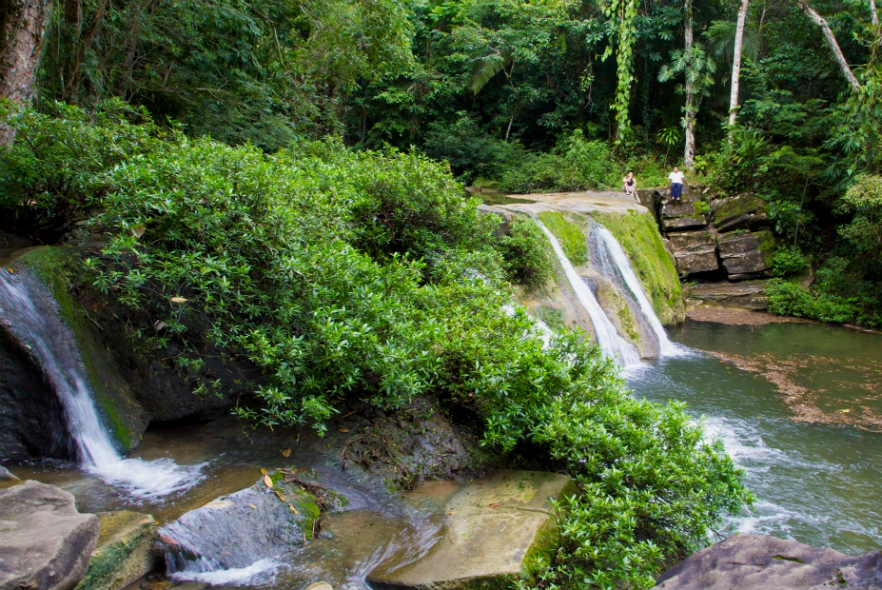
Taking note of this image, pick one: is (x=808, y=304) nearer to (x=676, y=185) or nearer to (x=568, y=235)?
(x=676, y=185)

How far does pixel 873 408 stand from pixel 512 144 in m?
16.7

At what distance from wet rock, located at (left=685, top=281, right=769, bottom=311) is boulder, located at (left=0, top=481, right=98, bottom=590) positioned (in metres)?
14.0

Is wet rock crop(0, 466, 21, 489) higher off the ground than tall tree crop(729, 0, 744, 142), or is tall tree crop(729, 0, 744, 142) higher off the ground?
tall tree crop(729, 0, 744, 142)

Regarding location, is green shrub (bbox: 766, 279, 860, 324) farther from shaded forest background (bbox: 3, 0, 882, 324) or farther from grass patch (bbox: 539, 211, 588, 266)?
grass patch (bbox: 539, 211, 588, 266)

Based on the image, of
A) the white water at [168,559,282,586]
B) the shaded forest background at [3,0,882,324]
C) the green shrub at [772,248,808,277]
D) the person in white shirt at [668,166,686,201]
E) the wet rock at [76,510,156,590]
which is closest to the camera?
the wet rock at [76,510,156,590]

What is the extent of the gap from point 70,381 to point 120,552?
5.68 ft

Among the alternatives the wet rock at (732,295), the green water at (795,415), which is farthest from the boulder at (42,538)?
the wet rock at (732,295)

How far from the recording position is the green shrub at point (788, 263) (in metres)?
15.1

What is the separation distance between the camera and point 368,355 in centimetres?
445

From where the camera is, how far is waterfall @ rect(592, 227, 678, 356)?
11406mm

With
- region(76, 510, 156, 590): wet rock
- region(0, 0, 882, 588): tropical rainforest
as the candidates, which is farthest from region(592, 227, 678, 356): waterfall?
region(76, 510, 156, 590): wet rock

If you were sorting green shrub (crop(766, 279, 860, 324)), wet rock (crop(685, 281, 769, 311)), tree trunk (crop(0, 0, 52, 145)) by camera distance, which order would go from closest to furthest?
tree trunk (crop(0, 0, 52, 145))
green shrub (crop(766, 279, 860, 324))
wet rock (crop(685, 281, 769, 311))

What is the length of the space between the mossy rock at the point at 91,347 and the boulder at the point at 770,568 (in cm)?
383

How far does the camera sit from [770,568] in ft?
10.4
